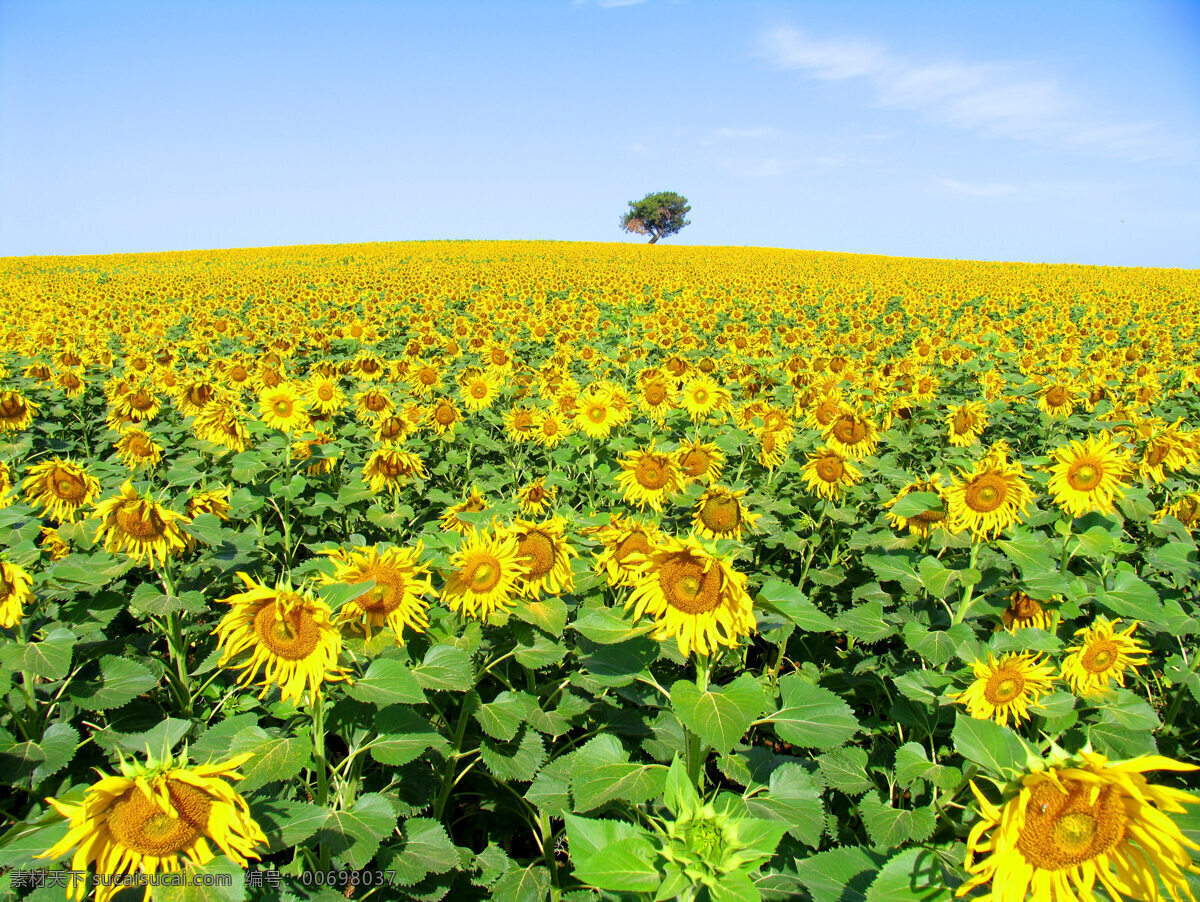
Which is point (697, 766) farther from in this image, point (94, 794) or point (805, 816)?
point (94, 794)

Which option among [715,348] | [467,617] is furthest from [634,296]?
[467,617]

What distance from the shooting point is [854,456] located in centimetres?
527

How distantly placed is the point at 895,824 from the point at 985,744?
1.14 meters

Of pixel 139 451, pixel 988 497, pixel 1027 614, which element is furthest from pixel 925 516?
pixel 139 451

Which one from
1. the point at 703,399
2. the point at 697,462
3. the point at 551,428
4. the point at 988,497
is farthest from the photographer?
the point at 703,399

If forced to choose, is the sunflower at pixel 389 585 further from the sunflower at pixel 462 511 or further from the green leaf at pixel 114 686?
the green leaf at pixel 114 686

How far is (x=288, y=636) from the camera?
2.00m

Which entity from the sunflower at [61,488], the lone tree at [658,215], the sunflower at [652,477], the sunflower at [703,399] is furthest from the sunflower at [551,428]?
the lone tree at [658,215]

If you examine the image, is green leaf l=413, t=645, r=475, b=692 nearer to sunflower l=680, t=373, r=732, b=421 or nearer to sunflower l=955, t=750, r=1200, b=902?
sunflower l=955, t=750, r=1200, b=902

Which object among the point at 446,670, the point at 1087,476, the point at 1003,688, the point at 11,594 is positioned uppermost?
the point at 1087,476

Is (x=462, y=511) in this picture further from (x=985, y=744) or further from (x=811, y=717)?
(x=985, y=744)

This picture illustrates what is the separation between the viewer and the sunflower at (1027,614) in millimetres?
3264

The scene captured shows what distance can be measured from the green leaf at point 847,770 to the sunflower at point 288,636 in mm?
2119

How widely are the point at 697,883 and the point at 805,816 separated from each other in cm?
82
